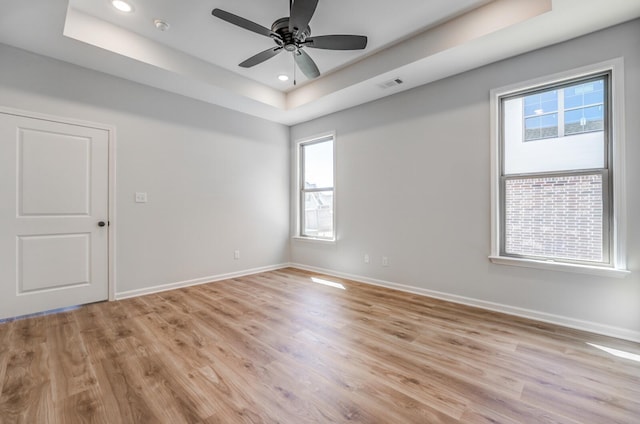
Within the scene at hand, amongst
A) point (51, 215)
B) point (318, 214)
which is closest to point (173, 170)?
point (51, 215)

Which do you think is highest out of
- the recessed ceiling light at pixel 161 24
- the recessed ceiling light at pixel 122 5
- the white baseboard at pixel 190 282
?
the recessed ceiling light at pixel 122 5

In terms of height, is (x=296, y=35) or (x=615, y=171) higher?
(x=296, y=35)

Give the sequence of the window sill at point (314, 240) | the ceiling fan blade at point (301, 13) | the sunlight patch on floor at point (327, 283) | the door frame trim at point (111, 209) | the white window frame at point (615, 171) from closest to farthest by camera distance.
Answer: the ceiling fan blade at point (301, 13), the white window frame at point (615, 171), the door frame trim at point (111, 209), the sunlight patch on floor at point (327, 283), the window sill at point (314, 240)

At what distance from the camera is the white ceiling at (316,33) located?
241cm

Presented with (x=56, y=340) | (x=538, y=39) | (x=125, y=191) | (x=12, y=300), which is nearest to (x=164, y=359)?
(x=56, y=340)

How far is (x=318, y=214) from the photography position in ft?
16.8

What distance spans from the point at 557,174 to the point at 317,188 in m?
3.32

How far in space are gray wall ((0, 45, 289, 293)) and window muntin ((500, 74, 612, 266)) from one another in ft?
11.9

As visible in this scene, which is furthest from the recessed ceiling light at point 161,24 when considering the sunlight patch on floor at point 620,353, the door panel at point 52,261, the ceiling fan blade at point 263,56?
the sunlight patch on floor at point 620,353

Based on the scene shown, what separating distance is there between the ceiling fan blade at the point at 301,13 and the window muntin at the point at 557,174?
231 centimetres

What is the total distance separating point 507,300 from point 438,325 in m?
0.93

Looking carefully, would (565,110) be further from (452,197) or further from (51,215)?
(51,215)

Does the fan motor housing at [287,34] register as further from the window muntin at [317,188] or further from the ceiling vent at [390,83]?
the window muntin at [317,188]

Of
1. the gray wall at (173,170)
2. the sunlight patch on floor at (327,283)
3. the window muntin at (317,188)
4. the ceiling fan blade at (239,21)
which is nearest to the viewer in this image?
the ceiling fan blade at (239,21)
